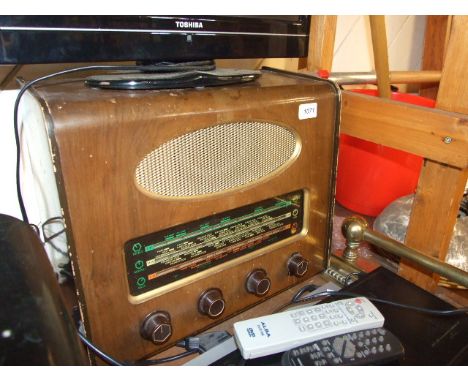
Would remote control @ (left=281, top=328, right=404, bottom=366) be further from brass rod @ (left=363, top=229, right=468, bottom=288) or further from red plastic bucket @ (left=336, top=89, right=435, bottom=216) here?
red plastic bucket @ (left=336, top=89, right=435, bottom=216)

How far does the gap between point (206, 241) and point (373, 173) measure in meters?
0.64

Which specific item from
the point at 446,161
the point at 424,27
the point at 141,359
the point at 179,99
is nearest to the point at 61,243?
the point at 141,359

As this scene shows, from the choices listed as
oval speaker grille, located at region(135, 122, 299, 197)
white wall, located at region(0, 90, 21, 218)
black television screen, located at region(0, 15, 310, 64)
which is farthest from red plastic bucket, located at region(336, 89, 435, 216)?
white wall, located at region(0, 90, 21, 218)

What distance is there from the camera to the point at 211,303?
0.51 metres

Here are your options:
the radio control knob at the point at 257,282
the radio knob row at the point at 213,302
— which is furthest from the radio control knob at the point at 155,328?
the radio control knob at the point at 257,282

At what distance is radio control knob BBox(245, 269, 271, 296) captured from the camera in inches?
22.0

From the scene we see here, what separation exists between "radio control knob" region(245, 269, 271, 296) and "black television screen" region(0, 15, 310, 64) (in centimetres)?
36

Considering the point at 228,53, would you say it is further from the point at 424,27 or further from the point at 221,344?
the point at 424,27

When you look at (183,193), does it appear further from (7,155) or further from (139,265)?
(7,155)

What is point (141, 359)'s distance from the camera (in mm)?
497

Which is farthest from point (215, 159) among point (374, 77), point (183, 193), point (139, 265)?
point (374, 77)

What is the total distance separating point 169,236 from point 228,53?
0.35 meters

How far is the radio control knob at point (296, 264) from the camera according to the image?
61 centimetres

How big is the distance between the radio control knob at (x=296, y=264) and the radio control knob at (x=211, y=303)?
0.47ft
